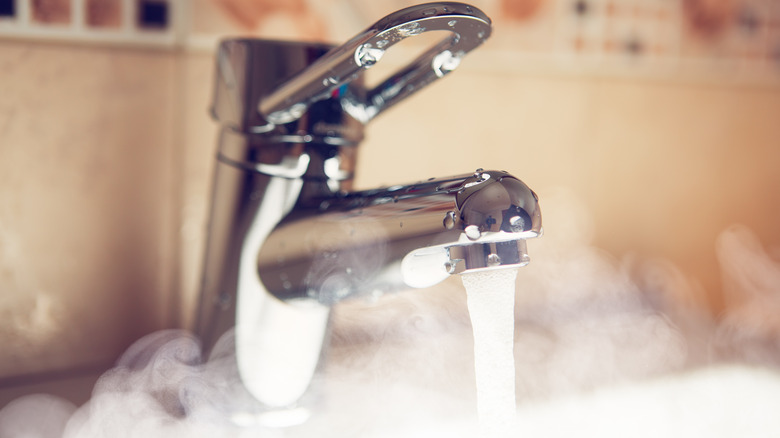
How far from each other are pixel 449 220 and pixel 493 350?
0.09m

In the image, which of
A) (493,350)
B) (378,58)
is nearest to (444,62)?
(378,58)

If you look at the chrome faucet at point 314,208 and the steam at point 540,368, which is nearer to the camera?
the chrome faucet at point 314,208

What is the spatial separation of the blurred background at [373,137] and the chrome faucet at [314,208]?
144mm

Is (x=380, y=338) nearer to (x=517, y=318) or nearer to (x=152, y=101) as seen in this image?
(x=517, y=318)

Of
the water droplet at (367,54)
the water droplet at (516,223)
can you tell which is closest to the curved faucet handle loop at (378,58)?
the water droplet at (367,54)

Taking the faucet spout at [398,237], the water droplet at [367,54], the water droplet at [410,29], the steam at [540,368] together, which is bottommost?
the steam at [540,368]

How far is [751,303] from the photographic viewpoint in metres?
0.96

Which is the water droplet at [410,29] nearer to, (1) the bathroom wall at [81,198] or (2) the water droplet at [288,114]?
(2) the water droplet at [288,114]

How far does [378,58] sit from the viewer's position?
0.34m

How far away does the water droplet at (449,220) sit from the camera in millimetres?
326

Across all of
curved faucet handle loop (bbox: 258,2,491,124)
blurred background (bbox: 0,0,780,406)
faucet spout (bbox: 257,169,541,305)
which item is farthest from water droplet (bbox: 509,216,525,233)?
blurred background (bbox: 0,0,780,406)

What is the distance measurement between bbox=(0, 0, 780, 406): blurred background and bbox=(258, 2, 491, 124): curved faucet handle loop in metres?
0.22

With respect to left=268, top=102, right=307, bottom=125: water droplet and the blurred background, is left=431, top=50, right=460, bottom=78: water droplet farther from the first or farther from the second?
the blurred background

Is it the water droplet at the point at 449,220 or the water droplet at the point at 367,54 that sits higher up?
the water droplet at the point at 367,54
